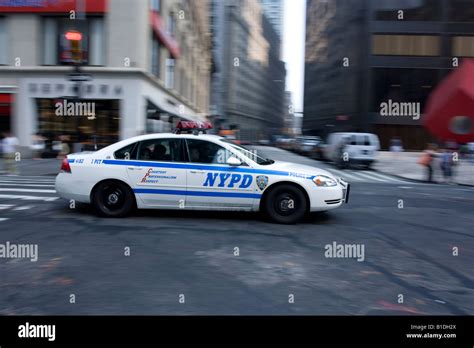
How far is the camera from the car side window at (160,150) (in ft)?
28.3

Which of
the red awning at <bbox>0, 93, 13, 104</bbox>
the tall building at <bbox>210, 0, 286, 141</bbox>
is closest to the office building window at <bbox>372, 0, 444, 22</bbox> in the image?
the red awning at <bbox>0, 93, 13, 104</bbox>

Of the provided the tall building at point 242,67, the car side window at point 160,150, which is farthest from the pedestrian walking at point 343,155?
the tall building at point 242,67

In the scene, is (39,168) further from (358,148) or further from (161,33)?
(358,148)

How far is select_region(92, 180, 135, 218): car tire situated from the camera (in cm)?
864

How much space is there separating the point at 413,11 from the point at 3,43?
1646 inches

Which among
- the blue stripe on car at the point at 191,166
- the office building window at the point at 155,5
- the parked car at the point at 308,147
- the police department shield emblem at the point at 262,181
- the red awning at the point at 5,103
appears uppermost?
the office building window at the point at 155,5

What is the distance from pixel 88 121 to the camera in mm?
26766

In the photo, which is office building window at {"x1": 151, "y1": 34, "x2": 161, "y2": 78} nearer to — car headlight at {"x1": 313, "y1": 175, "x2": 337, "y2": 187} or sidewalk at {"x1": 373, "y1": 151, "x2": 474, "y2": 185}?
sidewalk at {"x1": 373, "y1": 151, "x2": 474, "y2": 185}

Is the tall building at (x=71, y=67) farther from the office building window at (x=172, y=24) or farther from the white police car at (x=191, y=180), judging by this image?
the white police car at (x=191, y=180)

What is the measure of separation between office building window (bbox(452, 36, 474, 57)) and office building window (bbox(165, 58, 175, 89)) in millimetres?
31221

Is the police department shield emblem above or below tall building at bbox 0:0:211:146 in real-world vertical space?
below

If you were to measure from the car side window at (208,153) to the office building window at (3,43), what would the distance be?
22.2 meters

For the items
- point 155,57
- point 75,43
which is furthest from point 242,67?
point 75,43
